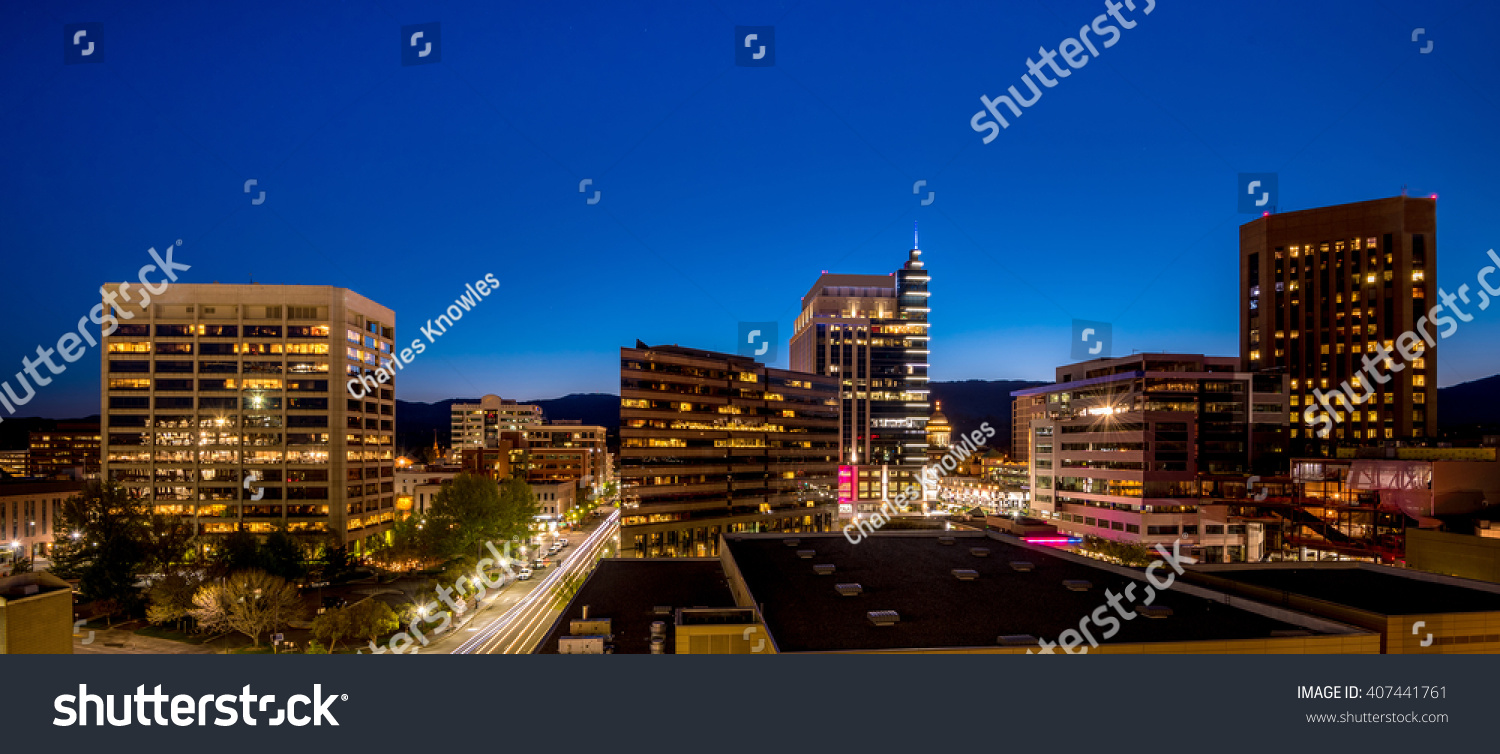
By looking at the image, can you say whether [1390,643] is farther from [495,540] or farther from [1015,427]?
[1015,427]

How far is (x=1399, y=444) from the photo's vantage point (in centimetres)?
4350

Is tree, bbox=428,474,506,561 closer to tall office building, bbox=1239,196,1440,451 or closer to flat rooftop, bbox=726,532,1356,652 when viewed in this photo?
flat rooftop, bbox=726,532,1356,652

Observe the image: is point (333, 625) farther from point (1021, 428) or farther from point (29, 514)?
point (1021, 428)

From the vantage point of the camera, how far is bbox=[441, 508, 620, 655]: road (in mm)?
25266

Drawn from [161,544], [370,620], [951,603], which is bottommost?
[370,620]

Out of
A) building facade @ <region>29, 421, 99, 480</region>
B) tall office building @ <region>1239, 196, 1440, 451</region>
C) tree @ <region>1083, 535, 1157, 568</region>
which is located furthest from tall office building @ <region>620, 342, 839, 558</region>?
building facade @ <region>29, 421, 99, 480</region>

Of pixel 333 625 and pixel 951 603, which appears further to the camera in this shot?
pixel 333 625

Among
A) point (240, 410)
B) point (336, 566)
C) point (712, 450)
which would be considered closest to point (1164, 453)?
point (712, 450)

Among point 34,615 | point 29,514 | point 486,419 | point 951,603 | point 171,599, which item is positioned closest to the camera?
point 34,615

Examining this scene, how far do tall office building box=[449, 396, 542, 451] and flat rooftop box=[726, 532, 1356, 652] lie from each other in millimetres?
121292

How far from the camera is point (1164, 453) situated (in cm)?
4619

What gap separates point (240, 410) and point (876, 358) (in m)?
73.1

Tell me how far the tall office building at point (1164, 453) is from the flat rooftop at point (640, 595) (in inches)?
1371

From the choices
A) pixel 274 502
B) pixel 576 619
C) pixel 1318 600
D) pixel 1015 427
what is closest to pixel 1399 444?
pixel 1318 600
